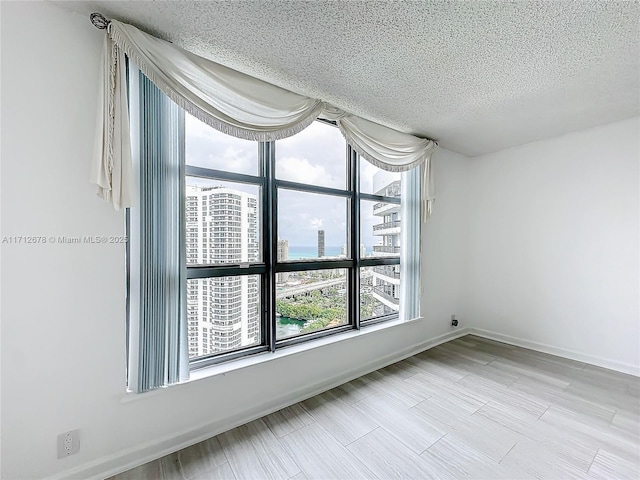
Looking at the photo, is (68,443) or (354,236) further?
(354,236)

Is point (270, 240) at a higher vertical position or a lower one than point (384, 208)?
lower

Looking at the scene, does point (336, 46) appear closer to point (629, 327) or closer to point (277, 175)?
point (277, 175)

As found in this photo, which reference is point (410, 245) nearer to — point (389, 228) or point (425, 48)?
point (389, 228)

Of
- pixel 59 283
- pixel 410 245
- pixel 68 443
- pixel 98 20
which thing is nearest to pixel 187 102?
pixel 98 20

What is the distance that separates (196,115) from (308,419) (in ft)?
7.26

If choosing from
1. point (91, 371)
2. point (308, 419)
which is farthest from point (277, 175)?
point (308, 419)

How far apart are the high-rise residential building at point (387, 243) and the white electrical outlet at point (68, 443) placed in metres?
2.55

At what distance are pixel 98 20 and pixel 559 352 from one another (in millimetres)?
4961

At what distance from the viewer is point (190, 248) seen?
1963 mm

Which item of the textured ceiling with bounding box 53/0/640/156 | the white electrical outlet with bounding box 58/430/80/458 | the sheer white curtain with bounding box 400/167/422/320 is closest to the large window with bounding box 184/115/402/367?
the sheer white curtain with bounding box 400/167/422/320

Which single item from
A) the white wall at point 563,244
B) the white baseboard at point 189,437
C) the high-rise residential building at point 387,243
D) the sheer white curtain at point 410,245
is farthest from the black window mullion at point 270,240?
the white wall at point 563,244

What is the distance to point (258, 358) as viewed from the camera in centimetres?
216

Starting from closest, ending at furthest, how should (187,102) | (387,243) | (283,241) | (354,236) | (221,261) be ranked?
(187,102), (221,261), (283,241), (354,236), (387,243)

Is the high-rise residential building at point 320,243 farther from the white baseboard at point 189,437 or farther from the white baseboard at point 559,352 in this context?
the white baseboard at point 559,352
